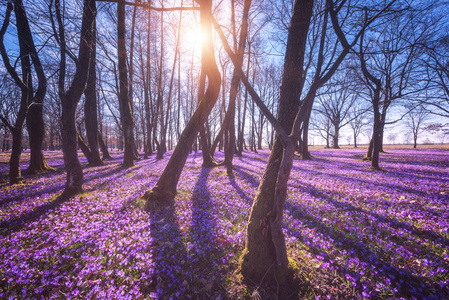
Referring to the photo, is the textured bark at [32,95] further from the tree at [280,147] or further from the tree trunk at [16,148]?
the tree at [280,147]

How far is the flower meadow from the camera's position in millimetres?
2408

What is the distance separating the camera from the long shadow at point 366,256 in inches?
95.4

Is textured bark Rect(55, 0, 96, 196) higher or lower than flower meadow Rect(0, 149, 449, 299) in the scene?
higher

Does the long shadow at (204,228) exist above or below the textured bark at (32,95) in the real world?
below

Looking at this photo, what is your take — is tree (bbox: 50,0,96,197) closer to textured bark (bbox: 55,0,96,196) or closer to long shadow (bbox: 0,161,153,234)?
textured bark (bbox: 55,0,96,196)

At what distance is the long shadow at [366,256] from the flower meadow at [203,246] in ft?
0.06

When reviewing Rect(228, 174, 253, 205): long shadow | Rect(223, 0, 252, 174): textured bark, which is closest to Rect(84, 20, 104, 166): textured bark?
Rect(223, 0, 252, 174): textured bark

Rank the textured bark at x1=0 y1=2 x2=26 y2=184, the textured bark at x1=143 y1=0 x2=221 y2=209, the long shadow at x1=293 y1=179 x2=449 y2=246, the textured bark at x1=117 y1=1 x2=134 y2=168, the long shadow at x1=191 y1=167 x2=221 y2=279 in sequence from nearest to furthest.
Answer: the long shadow at x1=191 y1=167 x2=221 y2=279
the long shadow at x1=293 y1=179 x2=449 y2=246
the textured bark at x1=143 y1=0 x2=221 y2=209
the textured bark at x1=0 y1=2 x2=26 y2=184
the textured bark at x1=117 y1=1 x2=134 y2=168

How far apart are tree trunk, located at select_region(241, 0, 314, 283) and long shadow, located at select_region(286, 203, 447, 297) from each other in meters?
1.37

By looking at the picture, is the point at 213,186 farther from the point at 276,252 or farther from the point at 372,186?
the point at 372,186

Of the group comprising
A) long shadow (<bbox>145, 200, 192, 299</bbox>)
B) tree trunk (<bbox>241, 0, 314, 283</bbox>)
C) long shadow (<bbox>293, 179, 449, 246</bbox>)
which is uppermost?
tree trunk (<bbox>241, 0, 314, 283</bbox>)

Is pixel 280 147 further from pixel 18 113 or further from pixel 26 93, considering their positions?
pixel 26 93

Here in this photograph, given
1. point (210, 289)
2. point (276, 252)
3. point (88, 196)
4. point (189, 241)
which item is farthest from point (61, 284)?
point (88, 196)

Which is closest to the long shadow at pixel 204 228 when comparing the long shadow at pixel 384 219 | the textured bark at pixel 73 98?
the long shadow at pixel 384 219
